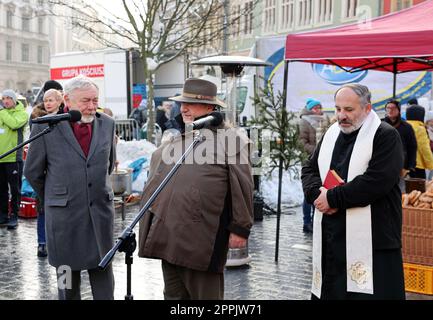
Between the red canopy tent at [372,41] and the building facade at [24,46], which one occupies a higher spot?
the building facade at [24,46]

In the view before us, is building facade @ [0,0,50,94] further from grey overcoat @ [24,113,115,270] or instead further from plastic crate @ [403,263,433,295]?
grey overcoat @ [24,113,115,270]

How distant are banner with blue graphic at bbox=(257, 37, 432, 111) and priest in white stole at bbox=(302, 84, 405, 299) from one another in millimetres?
10674

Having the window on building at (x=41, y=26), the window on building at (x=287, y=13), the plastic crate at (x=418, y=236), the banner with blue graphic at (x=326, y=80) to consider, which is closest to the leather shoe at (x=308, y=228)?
the plastic crate at (x=418, y=236)

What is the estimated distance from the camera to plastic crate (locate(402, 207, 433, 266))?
565 centimetres

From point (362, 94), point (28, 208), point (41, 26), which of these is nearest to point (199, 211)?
point (362, 94)

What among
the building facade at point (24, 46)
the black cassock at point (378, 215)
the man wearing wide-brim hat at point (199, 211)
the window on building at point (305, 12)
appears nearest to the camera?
the man wearing wide-brim hat at point (199, 211)

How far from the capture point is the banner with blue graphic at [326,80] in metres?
14.4

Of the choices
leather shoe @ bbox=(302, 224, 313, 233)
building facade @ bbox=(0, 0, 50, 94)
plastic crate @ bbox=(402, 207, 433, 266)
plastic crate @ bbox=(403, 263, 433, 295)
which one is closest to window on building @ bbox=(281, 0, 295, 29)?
leather shoe @ bbox=(302, 224, 313, 233)

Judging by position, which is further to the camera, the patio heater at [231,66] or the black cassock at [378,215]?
the patio heater at [231,66]

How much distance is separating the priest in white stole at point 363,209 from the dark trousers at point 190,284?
0.80 metres

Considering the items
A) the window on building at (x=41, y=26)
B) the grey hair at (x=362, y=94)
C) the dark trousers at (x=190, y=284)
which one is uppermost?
the window on building at (x=41, y=26)

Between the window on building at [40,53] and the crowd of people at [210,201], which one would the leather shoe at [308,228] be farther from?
the window on building at [40,53]
